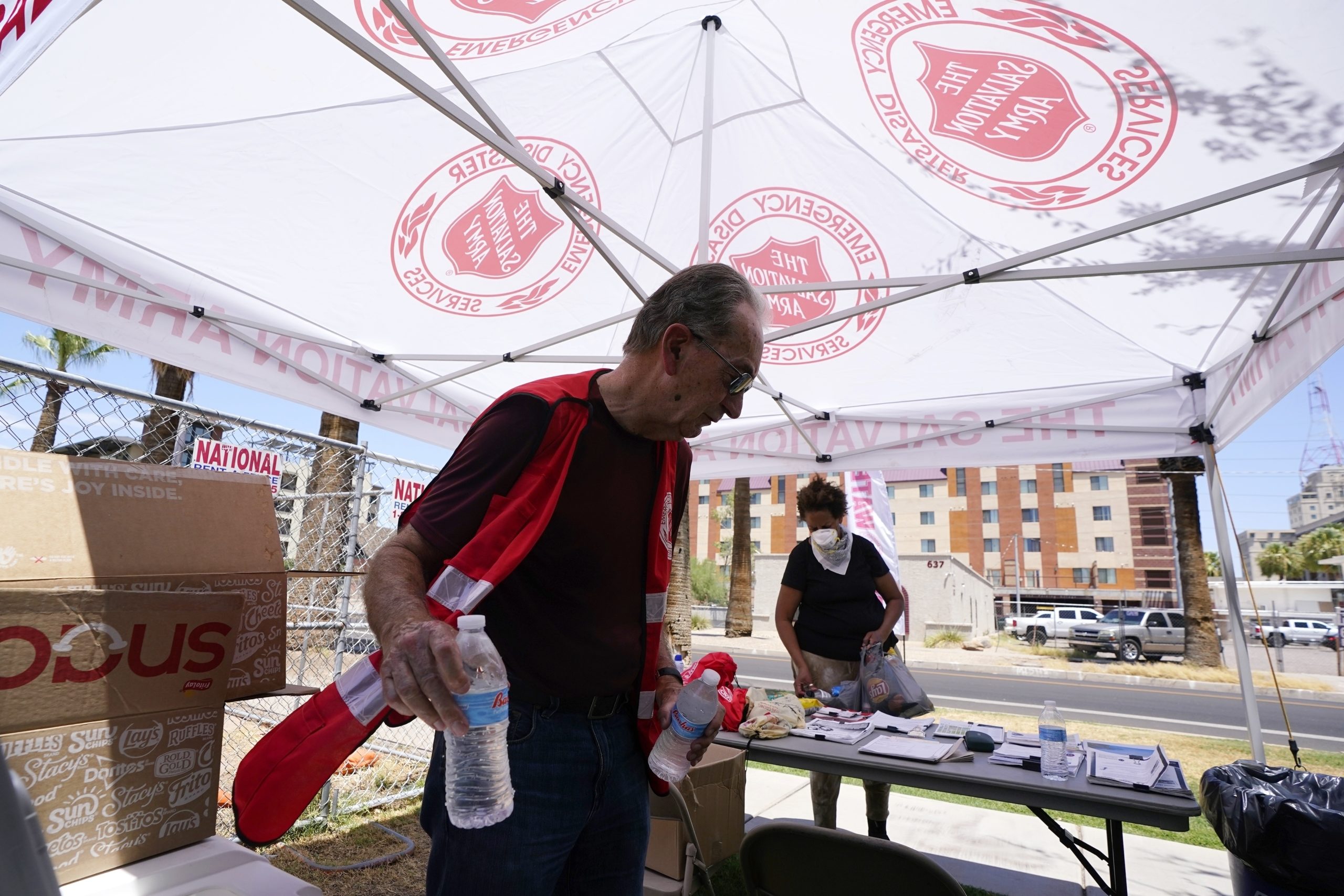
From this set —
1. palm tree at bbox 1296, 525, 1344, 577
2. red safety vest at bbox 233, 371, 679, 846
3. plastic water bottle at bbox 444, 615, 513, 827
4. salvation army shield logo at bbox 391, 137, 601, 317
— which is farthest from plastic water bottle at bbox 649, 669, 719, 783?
palm tree at bbox 1296, 525, 1344, 577

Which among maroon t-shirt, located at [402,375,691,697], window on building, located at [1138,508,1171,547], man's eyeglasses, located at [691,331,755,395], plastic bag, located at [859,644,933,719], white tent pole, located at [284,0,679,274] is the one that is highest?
window on building, located at [1138,508,1171,547]

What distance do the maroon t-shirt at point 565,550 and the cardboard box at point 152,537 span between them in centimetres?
89

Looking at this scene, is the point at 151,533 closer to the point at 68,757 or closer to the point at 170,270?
the point at 68,757

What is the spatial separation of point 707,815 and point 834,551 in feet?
5.60

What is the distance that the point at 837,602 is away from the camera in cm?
448

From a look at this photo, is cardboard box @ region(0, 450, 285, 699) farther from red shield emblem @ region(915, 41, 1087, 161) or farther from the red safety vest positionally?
red shield emblem @ region(915, 41, 1087, 161)

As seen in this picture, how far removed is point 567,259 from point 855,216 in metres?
1.87

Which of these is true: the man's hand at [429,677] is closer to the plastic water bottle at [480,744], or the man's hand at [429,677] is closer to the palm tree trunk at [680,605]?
the plastic water bottle at [480,744]

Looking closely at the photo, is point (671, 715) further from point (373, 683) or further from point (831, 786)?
point (831, 786)

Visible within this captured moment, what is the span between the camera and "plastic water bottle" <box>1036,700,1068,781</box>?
8.84 ft

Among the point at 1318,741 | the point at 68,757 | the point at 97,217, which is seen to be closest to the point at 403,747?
the point at 97,217

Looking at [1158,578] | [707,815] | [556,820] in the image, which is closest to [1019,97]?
[556,820]

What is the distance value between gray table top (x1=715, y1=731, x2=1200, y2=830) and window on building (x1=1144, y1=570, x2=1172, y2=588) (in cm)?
5687

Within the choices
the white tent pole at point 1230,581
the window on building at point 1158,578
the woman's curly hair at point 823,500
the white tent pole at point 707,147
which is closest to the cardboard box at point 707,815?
the woman's curly hair at point 823,500
